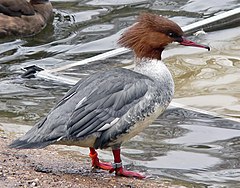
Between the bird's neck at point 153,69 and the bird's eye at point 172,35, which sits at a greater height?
the bird's eye at point 172,35

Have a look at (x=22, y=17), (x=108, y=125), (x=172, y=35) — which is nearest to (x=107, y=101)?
(x=108, y=125)

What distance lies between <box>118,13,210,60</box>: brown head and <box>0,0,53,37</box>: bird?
701cm

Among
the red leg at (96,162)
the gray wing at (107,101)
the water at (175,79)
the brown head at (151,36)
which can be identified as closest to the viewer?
the gray wing at (107,101)

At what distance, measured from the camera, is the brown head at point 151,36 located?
6.69 m

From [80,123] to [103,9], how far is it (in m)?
8.49

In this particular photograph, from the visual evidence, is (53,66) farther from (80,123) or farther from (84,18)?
(80,123)

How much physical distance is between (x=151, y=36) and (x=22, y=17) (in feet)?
25.7

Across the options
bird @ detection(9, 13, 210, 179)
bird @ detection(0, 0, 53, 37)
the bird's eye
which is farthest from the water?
the bird's eye

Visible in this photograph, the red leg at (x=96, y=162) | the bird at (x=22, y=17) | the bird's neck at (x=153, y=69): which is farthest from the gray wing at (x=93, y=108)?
the bird at (x=22, y=17)

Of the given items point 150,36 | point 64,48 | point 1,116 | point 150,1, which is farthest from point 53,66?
point 150,36

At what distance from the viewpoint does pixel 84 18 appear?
13.9m

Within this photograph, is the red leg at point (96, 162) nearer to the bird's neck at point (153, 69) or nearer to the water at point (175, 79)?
the water at point (175, 79)

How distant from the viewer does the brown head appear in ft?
22.0

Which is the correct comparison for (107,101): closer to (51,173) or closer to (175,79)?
(51,173)
